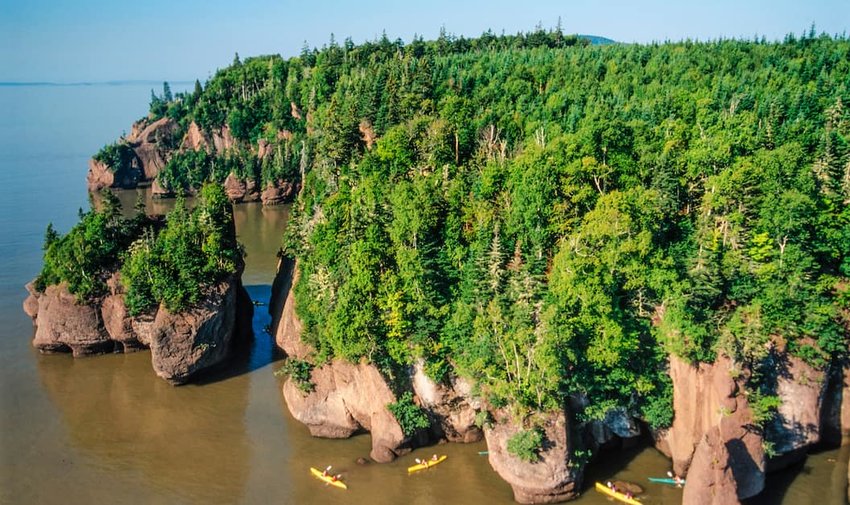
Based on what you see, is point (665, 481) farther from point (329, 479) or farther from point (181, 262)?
point (181, 262)

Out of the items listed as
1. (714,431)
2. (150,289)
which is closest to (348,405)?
(150,289)

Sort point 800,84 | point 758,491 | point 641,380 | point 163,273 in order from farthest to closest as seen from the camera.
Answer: point 800,84, point 163,273, point 641,380, point 758,491

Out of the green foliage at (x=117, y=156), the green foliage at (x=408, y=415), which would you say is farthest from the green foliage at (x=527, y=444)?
the green foliage at (x=117, y=156)

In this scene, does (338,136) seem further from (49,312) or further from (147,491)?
(147,491)

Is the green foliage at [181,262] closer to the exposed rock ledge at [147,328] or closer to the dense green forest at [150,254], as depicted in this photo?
the dense green forest at [150,254]

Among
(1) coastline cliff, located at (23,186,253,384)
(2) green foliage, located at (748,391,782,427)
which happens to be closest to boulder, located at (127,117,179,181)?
(1) coastline cliff, located at (23,186,253,384)

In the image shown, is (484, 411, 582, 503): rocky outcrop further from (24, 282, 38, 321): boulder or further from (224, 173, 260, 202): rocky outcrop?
(224, 173, 260, 202): rocky outcrop

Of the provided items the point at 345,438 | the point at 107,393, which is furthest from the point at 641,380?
the point at 107,393
